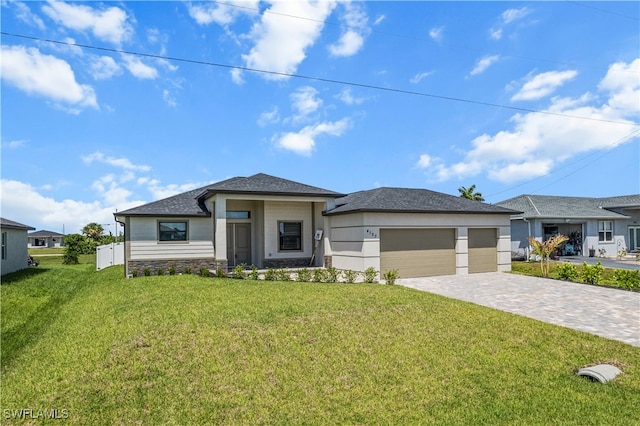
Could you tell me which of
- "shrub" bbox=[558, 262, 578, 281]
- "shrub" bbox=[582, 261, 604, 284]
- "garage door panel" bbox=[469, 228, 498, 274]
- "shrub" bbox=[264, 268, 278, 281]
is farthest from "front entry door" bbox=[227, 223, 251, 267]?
"shrub" bbox=[582, 261, 604, 284]

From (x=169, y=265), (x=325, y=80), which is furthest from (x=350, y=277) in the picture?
(x=169, y=265)

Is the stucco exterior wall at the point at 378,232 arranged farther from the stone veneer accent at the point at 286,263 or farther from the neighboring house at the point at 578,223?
the neighboring house at the point at 578,223

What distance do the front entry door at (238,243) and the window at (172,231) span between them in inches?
81.9

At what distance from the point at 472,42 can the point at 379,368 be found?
1214 centimetres

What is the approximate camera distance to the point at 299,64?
1159 centimetres

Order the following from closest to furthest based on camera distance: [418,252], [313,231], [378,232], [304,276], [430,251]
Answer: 1. [304,276]
2. [378,232]
3. [418,252]
4. [430,251]
5. [313,231]

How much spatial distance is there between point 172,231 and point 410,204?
34.0 feet

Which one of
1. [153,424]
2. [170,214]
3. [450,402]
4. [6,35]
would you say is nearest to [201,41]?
[6,35]

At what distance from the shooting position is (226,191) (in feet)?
46.3

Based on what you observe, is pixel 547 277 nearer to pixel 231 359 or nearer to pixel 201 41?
pixel 231 359

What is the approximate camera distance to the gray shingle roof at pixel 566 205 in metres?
23.7

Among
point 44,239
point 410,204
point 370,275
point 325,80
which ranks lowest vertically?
point 44,239

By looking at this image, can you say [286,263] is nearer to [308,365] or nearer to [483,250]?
[483,250]

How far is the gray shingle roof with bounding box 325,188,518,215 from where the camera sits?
47.9ft
